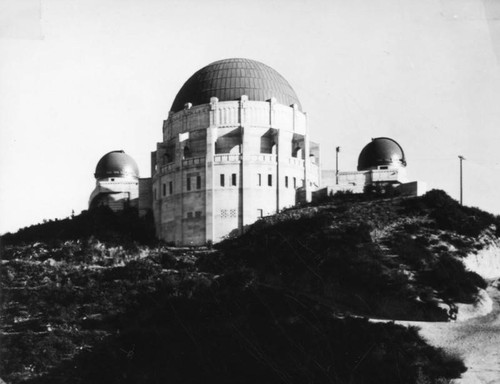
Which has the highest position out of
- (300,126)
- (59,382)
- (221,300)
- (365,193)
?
(300,126)

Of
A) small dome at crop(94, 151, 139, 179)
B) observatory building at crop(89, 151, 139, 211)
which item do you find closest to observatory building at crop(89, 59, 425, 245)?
observatory building at crop(89, 151, 139, 211)

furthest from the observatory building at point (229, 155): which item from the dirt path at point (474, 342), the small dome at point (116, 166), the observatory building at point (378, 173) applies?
the dirt path at point (474, 342)

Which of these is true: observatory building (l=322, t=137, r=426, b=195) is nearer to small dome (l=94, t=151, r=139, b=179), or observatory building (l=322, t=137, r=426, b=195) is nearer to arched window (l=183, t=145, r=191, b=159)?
arched window (l=183, t=145, r=191, b=159)

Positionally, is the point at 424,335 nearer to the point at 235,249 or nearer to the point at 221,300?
the point at 221,300

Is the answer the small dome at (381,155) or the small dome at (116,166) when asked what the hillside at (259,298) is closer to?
the small dome at (381,155)

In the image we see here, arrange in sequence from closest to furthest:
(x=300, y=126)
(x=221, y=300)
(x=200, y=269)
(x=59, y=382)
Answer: (x=59, y=382) → (x=221, y=300) → (x=200, y=269) → (x=300, y=126)

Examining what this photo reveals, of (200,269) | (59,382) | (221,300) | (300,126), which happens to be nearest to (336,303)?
(221,300)
